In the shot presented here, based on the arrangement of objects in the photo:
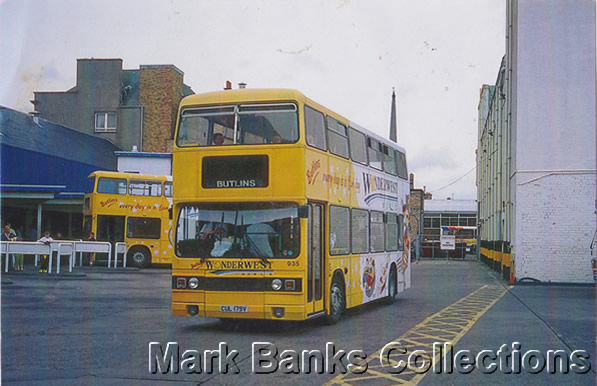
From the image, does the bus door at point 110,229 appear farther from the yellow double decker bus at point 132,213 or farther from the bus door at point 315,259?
the bus door at point 315,259

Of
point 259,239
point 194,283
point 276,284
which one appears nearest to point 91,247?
point 194,283

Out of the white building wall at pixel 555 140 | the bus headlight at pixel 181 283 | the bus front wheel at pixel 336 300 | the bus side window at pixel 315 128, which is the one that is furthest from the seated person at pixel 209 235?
the white building wall at pixel 555 140

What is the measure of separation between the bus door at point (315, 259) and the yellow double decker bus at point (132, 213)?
20752mm

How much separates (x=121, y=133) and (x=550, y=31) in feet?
107

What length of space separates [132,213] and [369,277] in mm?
18913

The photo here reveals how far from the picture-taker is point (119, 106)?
4959 cm

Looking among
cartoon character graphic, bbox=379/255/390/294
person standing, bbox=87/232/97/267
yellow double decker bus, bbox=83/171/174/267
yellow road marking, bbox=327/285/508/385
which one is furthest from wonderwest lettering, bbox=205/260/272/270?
yellow double decker bus, bbox=83/171/174/267

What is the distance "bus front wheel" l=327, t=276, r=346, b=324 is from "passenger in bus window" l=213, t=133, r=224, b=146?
3.51m

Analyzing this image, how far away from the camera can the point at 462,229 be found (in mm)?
77000

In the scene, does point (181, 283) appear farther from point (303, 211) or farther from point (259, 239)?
point (303, 211)

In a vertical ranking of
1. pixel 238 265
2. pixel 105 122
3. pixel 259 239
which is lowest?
pixel 238 265

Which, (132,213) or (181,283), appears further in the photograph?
(132,213)

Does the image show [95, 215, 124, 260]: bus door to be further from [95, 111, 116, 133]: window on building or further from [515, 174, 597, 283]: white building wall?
[95, 111, 116, 133]: window on building

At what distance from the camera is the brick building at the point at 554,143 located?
2461cm
